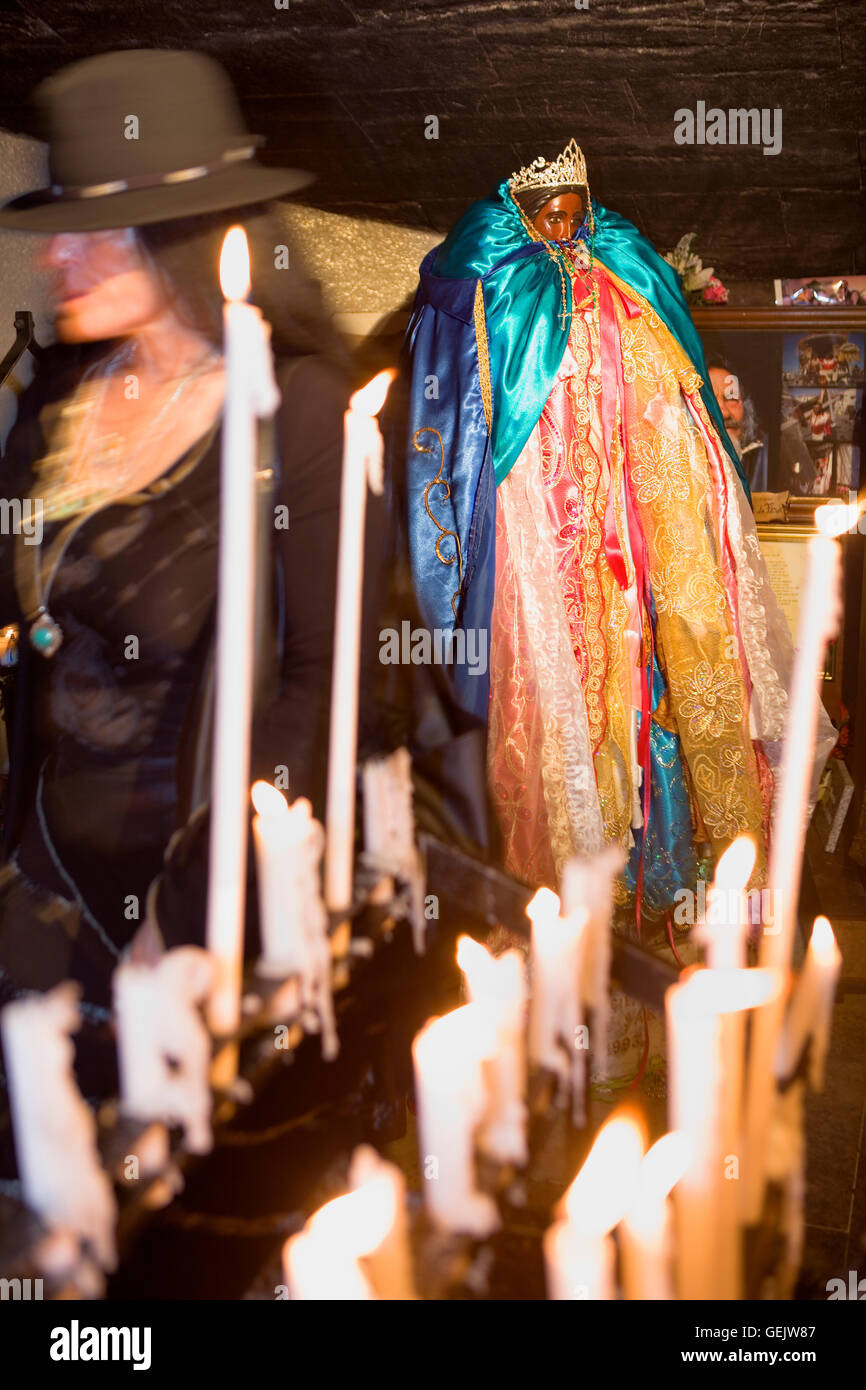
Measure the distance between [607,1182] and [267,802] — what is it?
0.39m

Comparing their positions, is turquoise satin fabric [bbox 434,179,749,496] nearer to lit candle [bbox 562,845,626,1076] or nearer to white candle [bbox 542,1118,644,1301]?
lit candle [bbox 562,845,626,1076]

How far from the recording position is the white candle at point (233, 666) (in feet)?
2.08

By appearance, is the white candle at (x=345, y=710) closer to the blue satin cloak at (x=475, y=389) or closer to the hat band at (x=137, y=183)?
the hat band at (x=137, y=183)

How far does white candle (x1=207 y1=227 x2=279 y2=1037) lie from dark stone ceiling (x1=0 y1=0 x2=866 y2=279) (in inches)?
60.8

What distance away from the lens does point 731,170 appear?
2.79 metres

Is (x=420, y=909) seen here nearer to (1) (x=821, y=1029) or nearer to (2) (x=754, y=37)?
(1) (x=821, y=1029)

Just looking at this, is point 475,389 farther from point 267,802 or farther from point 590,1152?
point 590,1152

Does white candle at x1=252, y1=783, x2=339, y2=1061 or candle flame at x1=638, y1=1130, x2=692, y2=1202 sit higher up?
white candle at x1=252, y1=783, x2=339, y2=1061

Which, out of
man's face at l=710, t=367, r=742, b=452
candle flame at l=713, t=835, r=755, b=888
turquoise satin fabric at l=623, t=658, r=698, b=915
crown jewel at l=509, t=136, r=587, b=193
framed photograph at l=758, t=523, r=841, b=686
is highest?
man's face at l=710, t=367, r=742, b=452

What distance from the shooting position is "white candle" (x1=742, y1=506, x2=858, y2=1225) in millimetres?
650

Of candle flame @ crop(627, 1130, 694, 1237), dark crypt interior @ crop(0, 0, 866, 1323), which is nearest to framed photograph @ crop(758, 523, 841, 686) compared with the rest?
dark crypt interior @ crop(0, 0, 866, 1323)

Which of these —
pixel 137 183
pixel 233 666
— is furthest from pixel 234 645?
pixel 137 183
